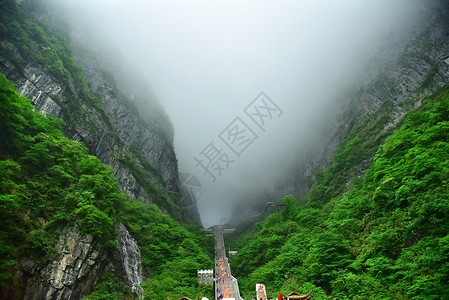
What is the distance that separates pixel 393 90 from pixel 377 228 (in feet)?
111

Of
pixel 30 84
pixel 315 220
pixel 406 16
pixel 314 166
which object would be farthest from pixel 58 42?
pixel 406 16

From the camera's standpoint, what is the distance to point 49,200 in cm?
1397

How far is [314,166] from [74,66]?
145ft

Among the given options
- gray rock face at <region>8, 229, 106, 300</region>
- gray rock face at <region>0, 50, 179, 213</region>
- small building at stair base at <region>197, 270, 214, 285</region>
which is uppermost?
gray rock face at <region>0, 50, 179, 213</region>

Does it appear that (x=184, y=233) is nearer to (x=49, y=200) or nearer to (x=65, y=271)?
(x=49, y=200)

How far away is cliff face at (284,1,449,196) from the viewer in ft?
106

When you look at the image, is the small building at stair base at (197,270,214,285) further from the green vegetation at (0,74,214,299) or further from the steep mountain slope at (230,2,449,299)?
the steep mountain slope at (230,2,449,299)

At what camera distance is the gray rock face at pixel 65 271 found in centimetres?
1067

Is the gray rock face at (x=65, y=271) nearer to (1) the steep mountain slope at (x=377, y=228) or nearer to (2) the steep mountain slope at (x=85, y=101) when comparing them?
(1) the steep mountain slope at (x=377, y=228)

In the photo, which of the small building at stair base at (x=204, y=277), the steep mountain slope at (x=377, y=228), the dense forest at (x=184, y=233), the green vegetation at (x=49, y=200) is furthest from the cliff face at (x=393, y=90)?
the green vegetation at (x=49, y=200)

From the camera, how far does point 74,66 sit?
33.5m

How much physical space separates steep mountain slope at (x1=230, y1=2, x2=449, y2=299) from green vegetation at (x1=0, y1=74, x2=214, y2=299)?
6.51 meters

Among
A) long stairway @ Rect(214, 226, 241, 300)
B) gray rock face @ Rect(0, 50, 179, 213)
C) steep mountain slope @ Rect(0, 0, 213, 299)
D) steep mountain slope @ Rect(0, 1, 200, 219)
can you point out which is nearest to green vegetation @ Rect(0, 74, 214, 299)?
steep mountain slope @ Rect(0, 0, 213, 299)

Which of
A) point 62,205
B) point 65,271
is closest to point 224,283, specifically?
point 65,271
